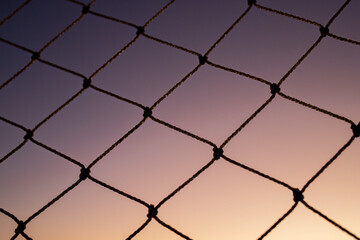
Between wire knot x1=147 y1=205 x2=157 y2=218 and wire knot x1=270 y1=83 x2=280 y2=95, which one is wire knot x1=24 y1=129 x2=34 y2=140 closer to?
wire knot x1=147 y1=205 x2=157 y2=218

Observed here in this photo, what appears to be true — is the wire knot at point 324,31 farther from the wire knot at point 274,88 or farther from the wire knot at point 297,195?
the wire knot at point 297,195

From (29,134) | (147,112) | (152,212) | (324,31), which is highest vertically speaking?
(324,31)

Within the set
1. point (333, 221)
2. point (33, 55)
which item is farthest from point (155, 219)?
point (33, 55)

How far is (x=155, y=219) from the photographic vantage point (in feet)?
4.77

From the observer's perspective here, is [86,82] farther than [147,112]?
Yes

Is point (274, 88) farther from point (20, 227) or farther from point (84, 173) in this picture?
point (20, 227)

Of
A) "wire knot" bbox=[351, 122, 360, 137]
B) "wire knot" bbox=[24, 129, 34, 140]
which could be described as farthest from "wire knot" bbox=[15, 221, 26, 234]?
"wire knot" bbox=[351, 122, 360, 137]

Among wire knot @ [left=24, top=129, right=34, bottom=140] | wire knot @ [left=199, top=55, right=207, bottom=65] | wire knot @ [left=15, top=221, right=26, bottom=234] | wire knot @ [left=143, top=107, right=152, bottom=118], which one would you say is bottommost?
wire knot @ [left=15, top=221, right=26, bottom=234]

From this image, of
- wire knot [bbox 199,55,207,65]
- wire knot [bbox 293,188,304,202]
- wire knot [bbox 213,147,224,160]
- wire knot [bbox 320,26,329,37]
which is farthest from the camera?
wire knot [bbox 199,55,207,65]

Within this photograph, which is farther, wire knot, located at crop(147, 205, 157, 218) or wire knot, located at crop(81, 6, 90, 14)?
wire knot, located at crop(81, 6, 90, 14)


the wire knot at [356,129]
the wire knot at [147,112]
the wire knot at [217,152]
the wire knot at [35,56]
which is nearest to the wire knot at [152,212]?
the wire knot at [217,152]

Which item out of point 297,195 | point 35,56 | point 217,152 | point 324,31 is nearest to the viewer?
point 297,195

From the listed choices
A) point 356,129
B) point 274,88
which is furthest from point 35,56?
point 356,129

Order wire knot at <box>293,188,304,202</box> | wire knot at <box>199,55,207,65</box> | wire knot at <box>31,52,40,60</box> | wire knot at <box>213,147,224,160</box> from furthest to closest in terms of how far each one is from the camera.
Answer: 1. wire knot at <box>31,52,40,60</box>
2. wire knot at <box>199,55,207,65</box>
3. wire knot at <box>213,147,224,160</box>
4. wire knot at <box>293,188,304,202</box>
